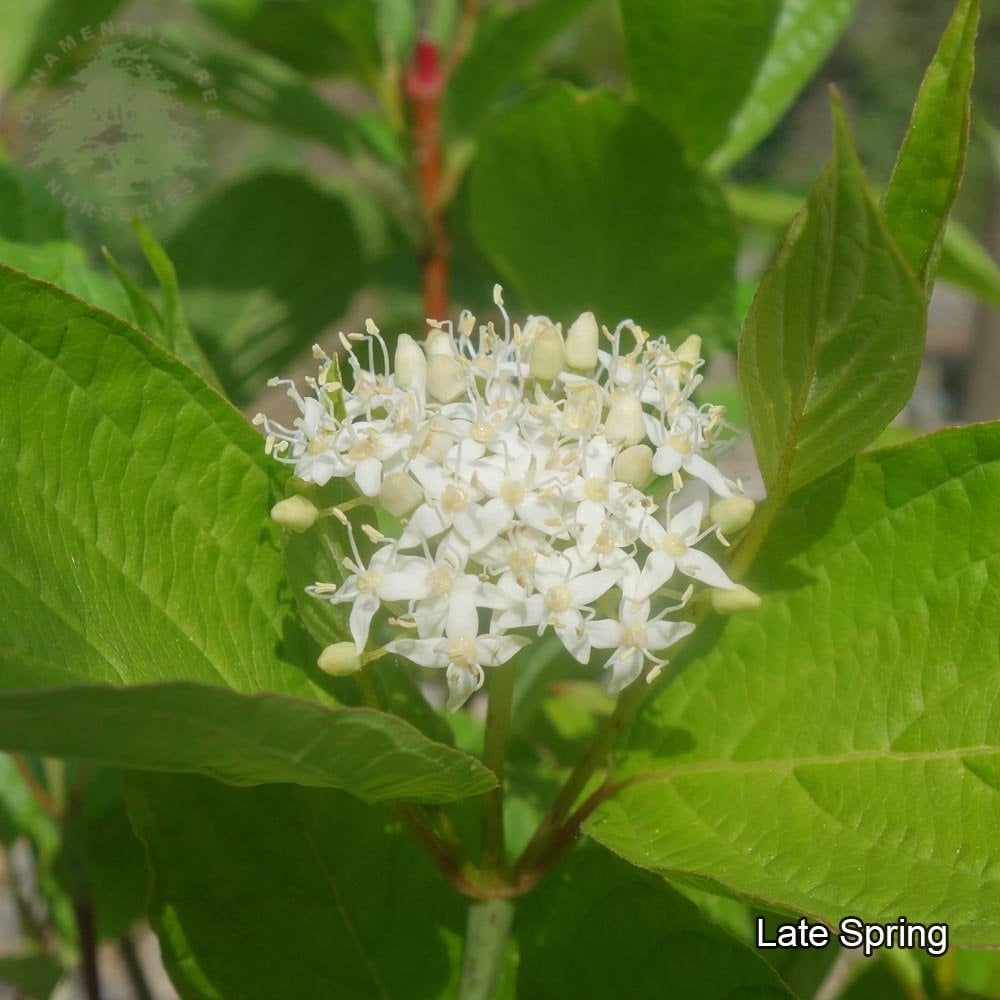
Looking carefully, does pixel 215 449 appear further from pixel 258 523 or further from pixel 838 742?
pixel 838 742

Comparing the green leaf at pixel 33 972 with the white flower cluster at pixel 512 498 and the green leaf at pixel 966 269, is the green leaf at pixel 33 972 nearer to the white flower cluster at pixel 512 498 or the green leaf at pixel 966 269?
the white flower cluster at pixel 512 498

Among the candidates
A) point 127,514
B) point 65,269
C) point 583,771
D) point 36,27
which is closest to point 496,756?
point 583,771

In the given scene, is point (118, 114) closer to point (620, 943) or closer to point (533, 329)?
point (533, 329)

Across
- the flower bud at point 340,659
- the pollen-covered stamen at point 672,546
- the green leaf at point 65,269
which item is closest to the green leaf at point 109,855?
the green leaf at point 65,269

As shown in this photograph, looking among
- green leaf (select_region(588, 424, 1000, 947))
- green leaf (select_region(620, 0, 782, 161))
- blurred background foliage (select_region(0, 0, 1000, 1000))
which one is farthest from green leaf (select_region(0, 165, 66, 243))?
green leaf (select_region(588, 424, 1000, 947))

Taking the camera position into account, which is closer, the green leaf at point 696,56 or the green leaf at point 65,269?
the green leaf at point 65,269

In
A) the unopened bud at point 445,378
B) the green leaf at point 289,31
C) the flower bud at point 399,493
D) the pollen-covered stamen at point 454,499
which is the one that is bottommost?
the pollen-covered stamen at point 454,499

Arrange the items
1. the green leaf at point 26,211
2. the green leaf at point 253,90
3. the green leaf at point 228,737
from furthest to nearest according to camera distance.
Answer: the green leaf at point 253,90 → the green leaf at point 26,211 → the green leaf at point 228,737
